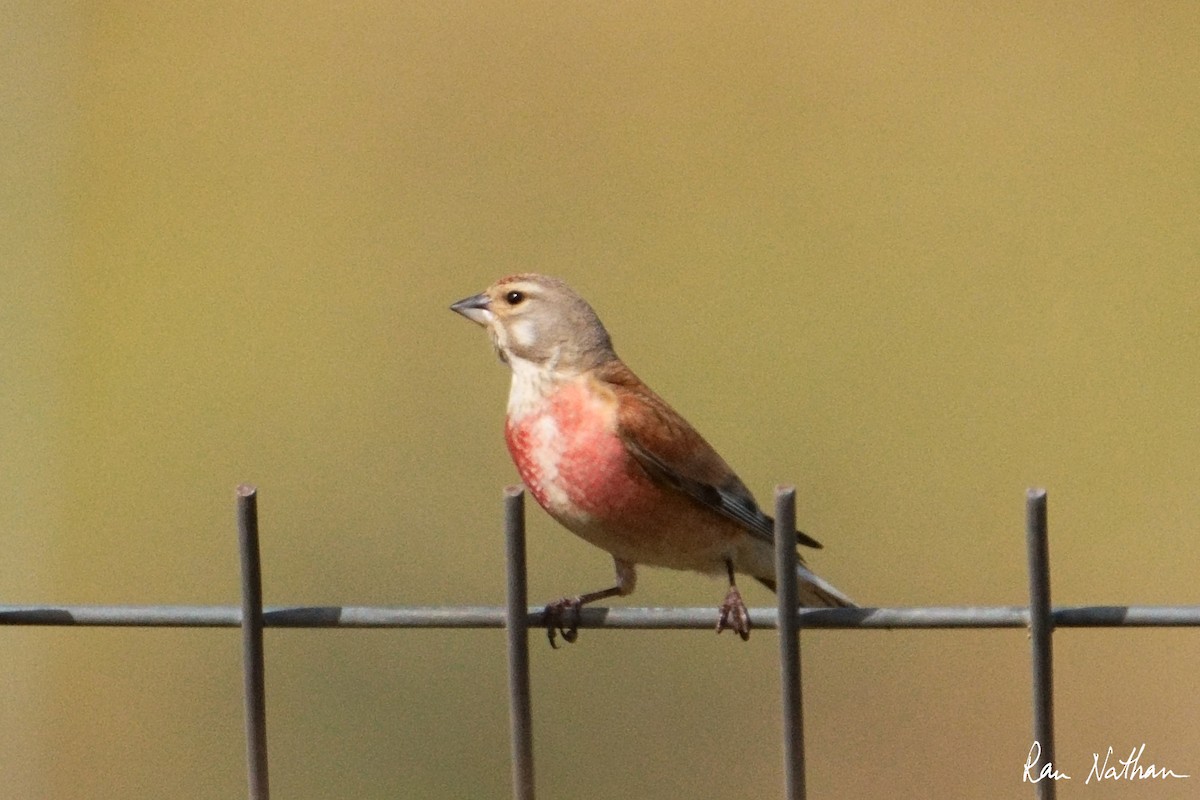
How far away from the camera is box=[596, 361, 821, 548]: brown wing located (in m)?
3.20

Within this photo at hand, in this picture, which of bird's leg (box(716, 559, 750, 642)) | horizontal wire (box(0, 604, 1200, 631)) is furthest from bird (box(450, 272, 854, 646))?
horizontal wire (box(0, 604, 1200, 631))

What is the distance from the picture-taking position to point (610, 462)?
3145mm

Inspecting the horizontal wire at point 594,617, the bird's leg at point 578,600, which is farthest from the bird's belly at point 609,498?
the horizontal wire at point 594,617

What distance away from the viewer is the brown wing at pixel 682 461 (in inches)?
126

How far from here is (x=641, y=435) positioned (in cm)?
321

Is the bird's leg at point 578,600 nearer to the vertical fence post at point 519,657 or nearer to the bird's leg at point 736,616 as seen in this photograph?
the bird's leg at point 736,616

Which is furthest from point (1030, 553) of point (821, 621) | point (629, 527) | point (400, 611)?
point (629, 527)

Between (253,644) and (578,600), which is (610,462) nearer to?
(578,600)

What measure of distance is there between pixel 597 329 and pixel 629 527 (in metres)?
0.60

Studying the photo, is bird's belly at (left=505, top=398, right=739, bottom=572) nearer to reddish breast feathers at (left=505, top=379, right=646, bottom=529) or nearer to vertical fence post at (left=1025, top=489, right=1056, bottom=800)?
reddish breast feathers at (left=505, top=379, right=646, bottom=529)

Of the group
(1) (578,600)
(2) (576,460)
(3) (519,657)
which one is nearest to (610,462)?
(2) (576,460)

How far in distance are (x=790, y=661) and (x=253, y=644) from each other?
A: 60 cm

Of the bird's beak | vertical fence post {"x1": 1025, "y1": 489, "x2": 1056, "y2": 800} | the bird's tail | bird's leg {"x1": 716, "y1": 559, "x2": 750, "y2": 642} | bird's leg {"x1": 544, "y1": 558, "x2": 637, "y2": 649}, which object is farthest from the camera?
the bird's beak

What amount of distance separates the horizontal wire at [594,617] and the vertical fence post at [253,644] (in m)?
0.05
